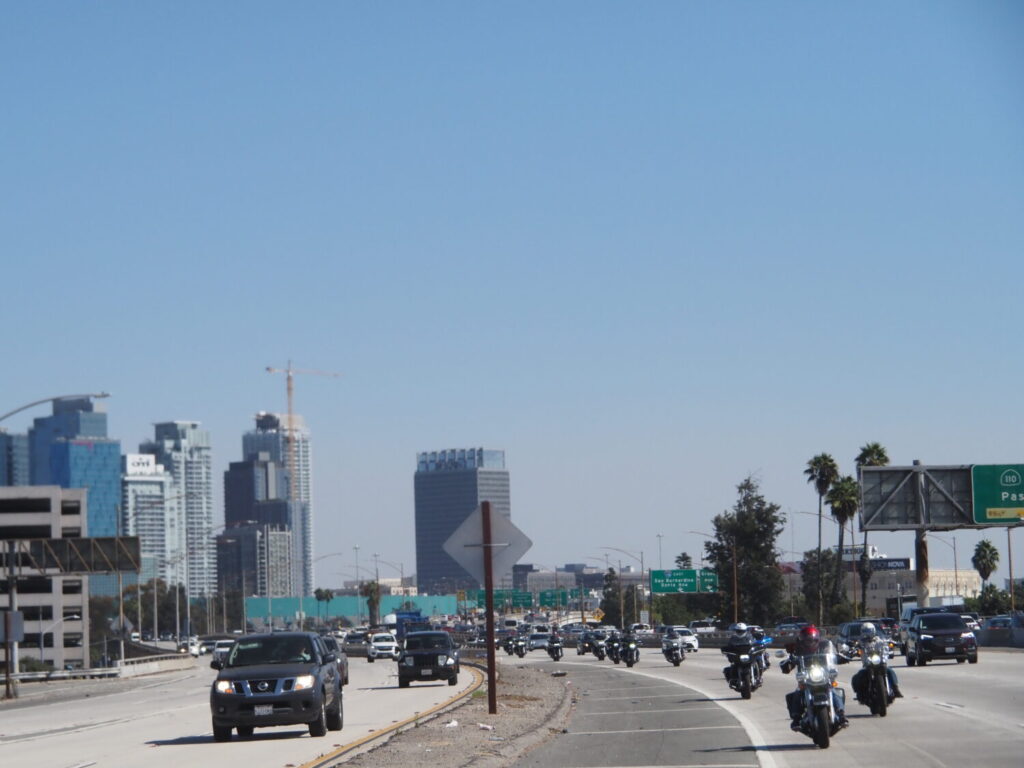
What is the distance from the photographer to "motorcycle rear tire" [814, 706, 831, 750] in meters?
20.0

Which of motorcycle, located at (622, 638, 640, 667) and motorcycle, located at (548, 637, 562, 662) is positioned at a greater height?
motorcycle, located at (622, 638, 640, 667)

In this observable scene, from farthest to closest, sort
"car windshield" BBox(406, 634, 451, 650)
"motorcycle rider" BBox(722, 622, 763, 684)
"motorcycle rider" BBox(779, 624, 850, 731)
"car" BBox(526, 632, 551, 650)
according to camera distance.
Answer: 1. "car" BBox(526, 632, 551, 650)
2. "car windshield" BBox(406, 634, 451, 650)
3. "motorcycle rider" BBox(722, 622, 763, 684)
4. "motorcycle rider" BBox(779, 624, 850, 731)

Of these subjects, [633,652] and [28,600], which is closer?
[633,652]

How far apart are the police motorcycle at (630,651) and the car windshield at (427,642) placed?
16997mm

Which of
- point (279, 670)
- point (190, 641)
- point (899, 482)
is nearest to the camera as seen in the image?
point (279, 670)

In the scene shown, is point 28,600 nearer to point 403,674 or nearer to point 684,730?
point 403,674

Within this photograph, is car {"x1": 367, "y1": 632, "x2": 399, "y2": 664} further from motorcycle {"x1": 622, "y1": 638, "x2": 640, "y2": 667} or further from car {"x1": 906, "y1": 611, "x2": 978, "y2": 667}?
car {"x1": 906, "y1": 611, "x2": 978, "y2": 667}

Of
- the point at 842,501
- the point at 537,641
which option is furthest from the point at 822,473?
the point at 537,641

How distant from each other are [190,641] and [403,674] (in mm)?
92319

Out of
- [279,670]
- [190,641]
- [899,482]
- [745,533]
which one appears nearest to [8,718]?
[279,670]

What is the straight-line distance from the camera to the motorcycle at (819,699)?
66.1ft

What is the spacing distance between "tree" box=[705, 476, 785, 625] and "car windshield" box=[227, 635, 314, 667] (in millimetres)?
114053

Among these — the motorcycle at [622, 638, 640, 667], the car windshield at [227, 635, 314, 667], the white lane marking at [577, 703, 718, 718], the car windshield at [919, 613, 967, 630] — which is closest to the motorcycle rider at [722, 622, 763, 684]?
the white lane marking at [577, 703, 718, 718]

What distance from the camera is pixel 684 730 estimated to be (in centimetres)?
2477
